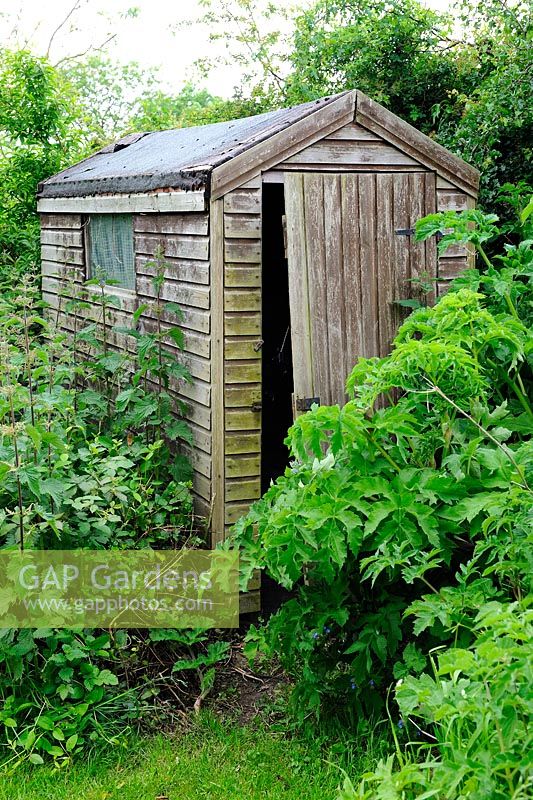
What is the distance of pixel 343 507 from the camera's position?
369cm

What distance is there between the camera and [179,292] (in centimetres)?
577

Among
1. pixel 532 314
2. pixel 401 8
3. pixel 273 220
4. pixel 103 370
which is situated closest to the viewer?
pixel 532 314

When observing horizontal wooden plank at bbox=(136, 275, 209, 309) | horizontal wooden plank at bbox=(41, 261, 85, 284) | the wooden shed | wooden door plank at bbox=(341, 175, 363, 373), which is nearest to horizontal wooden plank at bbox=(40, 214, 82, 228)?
horizontal wooden plank at bbox=(41, 261, 85, 284)

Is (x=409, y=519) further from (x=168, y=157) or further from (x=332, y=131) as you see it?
(x=168, y=157)

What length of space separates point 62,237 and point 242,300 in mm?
3722

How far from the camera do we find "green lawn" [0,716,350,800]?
12.8ft

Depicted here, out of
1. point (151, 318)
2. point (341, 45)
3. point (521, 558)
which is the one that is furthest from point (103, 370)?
point (341, 45)

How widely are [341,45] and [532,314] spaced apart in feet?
22.7

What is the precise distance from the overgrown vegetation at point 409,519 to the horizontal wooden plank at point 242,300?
136 cm

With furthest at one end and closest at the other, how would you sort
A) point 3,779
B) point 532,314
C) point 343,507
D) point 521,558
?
point 532,314
point 3,779
point 343,507
point 521,558


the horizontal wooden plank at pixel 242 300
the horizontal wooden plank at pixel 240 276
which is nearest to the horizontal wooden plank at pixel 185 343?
the horizontal wooden plank at pixel 242 300

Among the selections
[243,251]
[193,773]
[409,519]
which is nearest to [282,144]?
[243,251]

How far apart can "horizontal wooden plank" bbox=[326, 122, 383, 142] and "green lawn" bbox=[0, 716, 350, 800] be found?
3591 millimetres

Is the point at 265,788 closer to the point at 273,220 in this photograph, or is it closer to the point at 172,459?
the point at 172,459
